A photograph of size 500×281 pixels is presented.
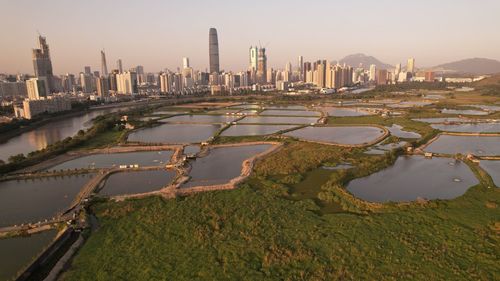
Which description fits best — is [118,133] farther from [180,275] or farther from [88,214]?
[180,275]

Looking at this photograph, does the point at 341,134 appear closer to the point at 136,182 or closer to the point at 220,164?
the point at 220,164

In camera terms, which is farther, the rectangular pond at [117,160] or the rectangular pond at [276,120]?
the rectangular pond at [276,120]

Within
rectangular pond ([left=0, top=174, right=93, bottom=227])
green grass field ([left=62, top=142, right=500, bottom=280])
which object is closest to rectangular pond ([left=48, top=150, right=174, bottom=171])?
rectangular pond ([left=0, top=174, right=93, bottom=227])

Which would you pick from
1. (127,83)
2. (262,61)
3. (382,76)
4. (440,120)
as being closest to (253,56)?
(262,61)

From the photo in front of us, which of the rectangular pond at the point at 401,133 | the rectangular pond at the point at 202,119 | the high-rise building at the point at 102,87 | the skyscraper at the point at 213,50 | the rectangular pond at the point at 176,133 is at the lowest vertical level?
the rectangular pond at the point at 401,133

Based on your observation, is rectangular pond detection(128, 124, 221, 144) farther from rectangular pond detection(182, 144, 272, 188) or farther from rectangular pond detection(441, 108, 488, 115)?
rectangular pond detection(441, 108, 488, 115)

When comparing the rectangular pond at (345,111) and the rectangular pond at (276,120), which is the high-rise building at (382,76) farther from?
the rectangular pond at (276,120)

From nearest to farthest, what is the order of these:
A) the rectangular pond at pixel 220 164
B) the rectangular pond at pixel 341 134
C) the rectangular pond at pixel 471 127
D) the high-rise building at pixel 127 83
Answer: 1. the rectangular pond at pixel 220 164
2. the rectangular pond at pixel 341 134
3. the rectangular pond at pixel 471 127
4. the high-rise building at pixel 127 83

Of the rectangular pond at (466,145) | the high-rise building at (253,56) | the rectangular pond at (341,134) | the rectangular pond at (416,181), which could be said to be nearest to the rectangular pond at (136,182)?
the rectangular pond at (416,181)
